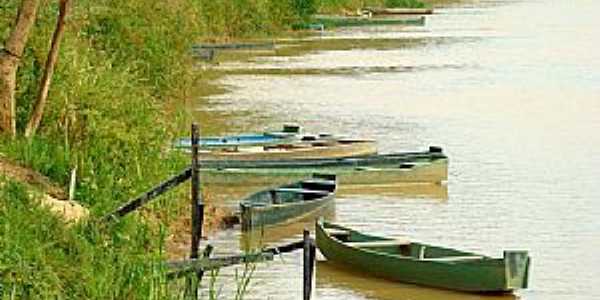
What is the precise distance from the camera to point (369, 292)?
1262 centimetres

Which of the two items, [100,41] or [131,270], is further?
[100,41]

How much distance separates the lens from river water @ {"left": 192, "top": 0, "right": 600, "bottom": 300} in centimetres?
1376

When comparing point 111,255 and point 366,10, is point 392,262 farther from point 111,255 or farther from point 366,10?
point 366,10

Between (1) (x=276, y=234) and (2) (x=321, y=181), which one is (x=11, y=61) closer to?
(1) (x=276, y=234)

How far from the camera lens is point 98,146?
44.0 feet

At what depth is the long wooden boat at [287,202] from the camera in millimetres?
14281

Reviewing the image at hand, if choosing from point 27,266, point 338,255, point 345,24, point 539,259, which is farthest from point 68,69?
point 345,24

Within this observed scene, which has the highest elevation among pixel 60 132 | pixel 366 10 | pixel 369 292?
pixel 366 10

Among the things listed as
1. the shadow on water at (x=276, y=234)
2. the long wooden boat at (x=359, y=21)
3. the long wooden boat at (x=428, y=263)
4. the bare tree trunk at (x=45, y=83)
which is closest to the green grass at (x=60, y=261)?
the bare tree trunk at (x=45, y=83)

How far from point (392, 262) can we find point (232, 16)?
2739 cm

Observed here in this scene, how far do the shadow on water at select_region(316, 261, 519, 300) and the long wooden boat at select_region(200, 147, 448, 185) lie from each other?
380cm

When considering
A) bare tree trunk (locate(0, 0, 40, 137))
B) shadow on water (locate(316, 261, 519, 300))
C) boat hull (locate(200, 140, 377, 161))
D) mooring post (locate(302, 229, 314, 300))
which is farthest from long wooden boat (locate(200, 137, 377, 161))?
mooring post (locate(302, 229, 314, 300))

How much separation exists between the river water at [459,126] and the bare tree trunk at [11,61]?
2367mm

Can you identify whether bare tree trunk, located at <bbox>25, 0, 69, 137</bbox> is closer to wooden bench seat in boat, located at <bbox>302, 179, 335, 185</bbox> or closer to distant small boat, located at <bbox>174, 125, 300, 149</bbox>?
wooden bench seat in boat, located at <bbox>302, 179, 335, 185</bbox>
